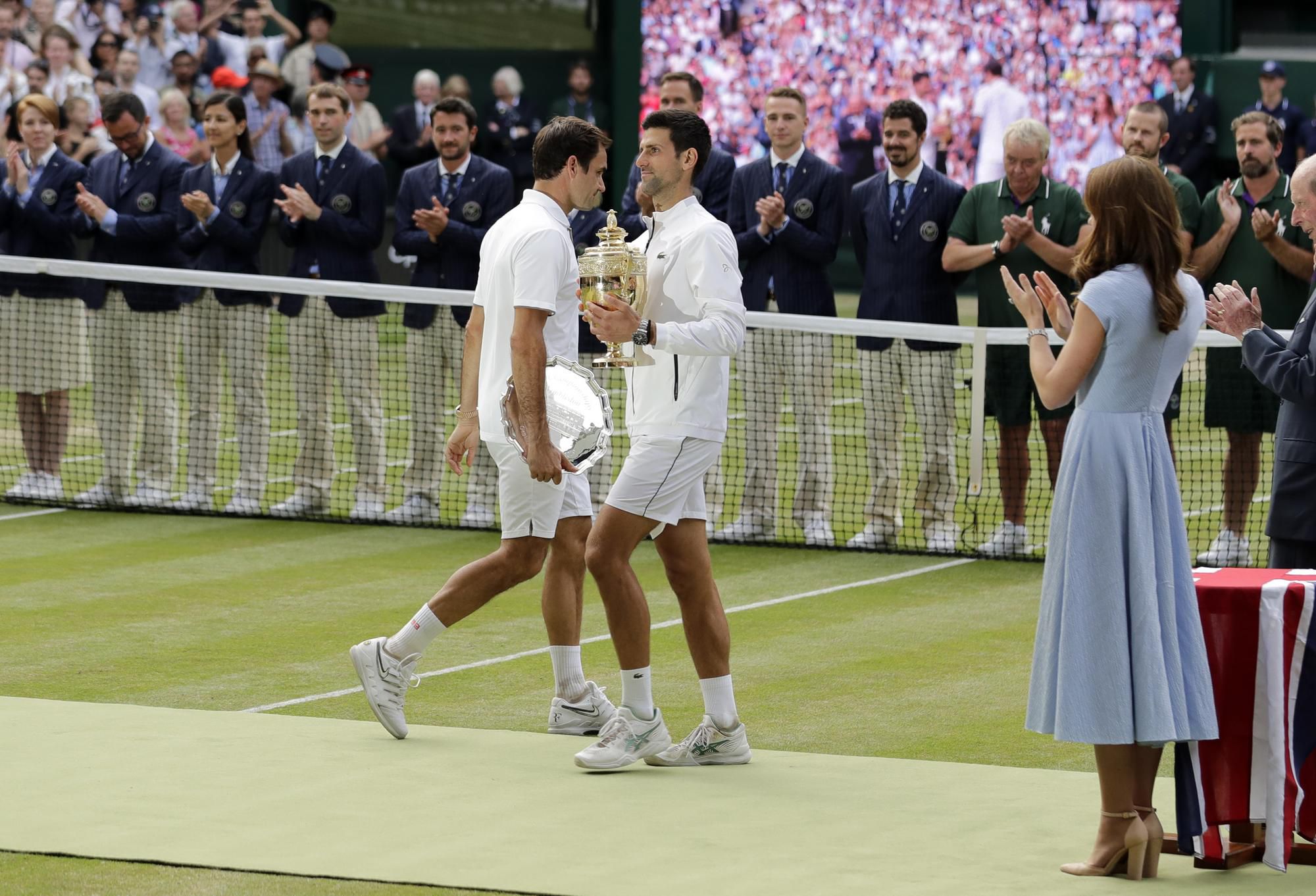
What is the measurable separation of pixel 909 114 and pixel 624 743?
6.12 metres

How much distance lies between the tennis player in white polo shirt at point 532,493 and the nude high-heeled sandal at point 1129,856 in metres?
2.44

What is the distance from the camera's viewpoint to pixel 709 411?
7.60 meters

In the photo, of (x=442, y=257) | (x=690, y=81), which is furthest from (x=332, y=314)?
(x=690, y=81)

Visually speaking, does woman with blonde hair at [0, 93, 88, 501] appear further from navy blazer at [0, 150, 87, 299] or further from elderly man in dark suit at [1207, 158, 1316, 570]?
elderly man in dark suit at [1207, 158, 1316, 570]

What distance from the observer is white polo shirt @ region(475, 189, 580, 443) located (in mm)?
7527

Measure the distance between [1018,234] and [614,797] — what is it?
19.0 feet

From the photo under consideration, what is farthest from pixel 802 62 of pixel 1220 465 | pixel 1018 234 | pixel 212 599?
pixel 212 599

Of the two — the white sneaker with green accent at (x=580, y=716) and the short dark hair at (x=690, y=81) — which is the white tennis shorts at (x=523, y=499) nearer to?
the white sneaker with green accent at (x=580, y=716)

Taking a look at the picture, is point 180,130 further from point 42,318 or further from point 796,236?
point 796,236

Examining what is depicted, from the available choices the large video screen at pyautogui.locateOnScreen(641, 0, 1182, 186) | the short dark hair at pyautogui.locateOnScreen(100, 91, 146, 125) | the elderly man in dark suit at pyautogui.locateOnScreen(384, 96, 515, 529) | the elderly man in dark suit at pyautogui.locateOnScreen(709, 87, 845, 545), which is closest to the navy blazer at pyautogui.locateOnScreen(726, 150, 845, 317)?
the elderly man in dark suit at pyautogui.locateOnScreen(709, 87, 845, 545)

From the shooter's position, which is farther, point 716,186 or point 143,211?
point 143,211

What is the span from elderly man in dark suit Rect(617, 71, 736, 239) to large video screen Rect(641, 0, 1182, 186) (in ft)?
43.7

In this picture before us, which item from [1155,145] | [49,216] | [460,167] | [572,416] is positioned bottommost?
[572,416]

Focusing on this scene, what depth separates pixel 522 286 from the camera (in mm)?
7512
